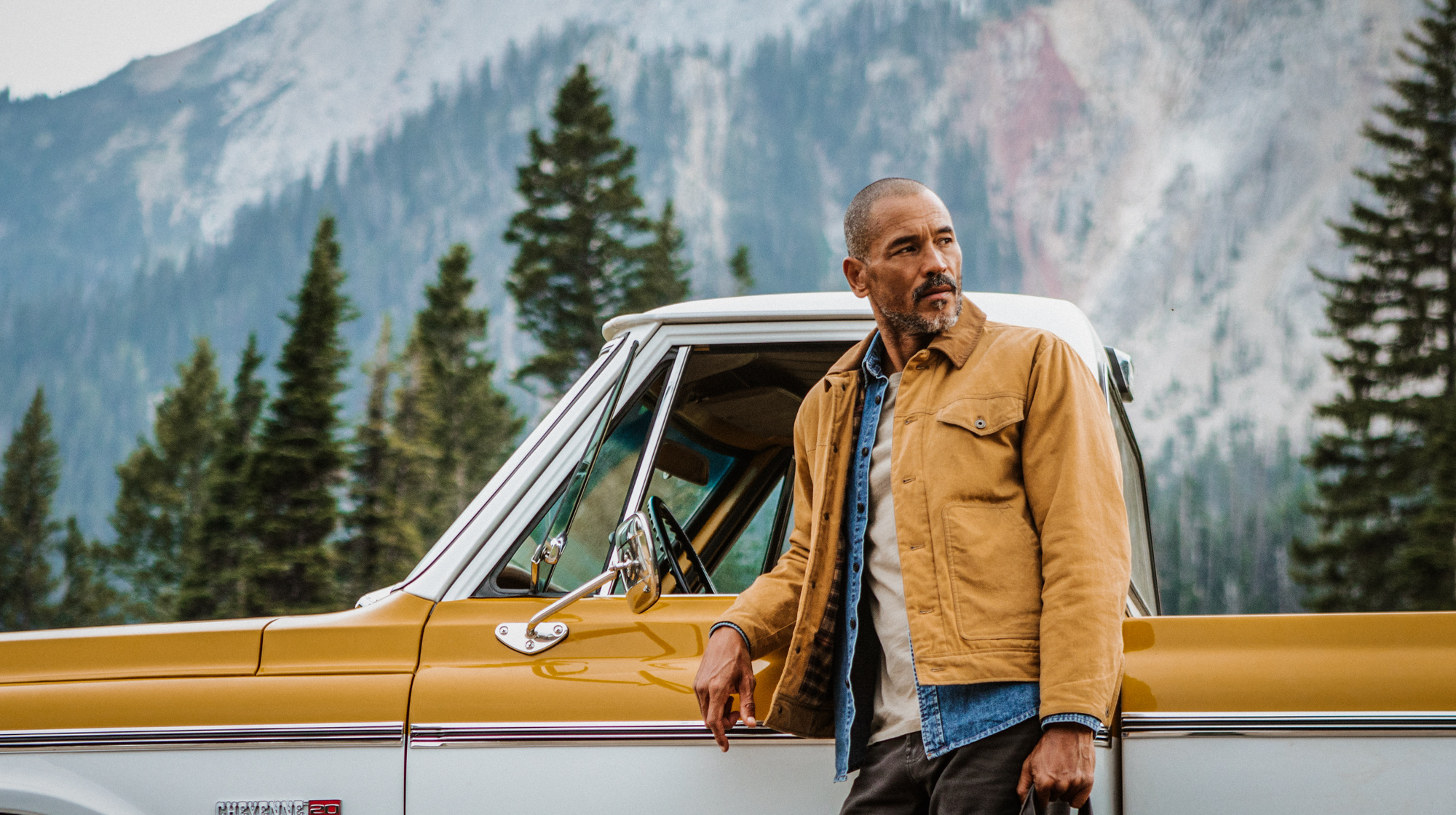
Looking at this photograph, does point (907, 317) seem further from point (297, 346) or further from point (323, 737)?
point (297, 346)

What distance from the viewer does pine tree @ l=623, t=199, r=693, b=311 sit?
35.4 m

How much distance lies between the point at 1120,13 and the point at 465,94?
59.1 meters

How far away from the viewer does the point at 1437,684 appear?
183 centimetres

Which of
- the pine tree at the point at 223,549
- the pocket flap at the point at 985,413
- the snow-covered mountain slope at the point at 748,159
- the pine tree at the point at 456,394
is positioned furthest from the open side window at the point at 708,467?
the snow-covered mountain slope at the point at 748,159

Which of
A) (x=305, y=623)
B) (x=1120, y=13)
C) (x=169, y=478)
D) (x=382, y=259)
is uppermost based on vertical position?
(x=1120, y=13)

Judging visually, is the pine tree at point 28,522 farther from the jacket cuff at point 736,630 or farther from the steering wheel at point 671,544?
the jacket cuff at point 736,630

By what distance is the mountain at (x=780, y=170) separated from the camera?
156 ft

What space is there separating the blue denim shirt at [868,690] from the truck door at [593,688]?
0.18 m

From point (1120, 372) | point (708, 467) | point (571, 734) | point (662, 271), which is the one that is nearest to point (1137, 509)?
point (1120, 372)

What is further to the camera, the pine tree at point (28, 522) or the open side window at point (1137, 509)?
the pine tree at point (28, 522)

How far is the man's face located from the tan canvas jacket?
6 cm

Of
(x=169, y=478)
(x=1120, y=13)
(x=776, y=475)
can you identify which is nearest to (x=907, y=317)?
(x=776, y=475)

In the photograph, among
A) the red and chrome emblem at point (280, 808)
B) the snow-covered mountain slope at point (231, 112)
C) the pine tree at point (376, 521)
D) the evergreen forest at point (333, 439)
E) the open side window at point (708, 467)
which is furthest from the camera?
the snow-covered mountain slope at point (231, 112)

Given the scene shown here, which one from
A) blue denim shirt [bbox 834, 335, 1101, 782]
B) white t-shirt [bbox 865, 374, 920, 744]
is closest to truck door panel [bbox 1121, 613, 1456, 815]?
blue denim shirt [bbox 834, 335, 1101, 782]
